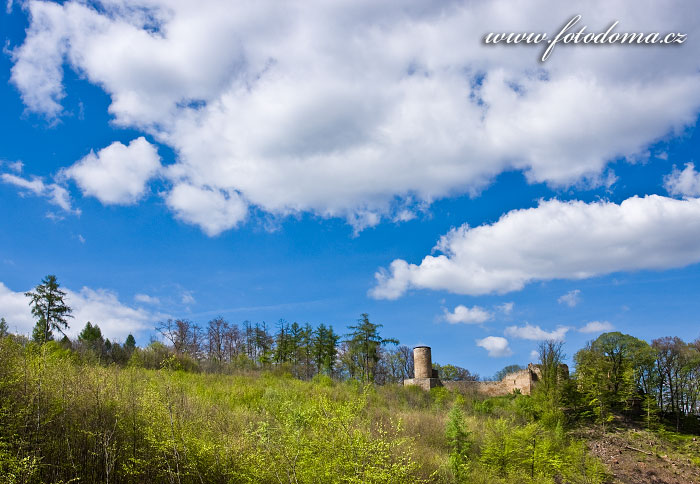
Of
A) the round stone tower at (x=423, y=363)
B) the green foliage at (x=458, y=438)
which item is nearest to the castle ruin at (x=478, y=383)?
the round stone tower at (x=423, y=363)

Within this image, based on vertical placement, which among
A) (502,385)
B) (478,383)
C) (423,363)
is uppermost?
(423,363)

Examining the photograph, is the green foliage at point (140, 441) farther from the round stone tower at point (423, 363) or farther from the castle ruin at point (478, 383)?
the round stone tower at point (423, 363)

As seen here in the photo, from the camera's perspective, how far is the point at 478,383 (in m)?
50.1

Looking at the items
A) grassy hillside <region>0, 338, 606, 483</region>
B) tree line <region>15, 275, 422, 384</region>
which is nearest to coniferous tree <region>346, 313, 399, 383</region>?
tree line <region>15, 275, 422, 384</region>

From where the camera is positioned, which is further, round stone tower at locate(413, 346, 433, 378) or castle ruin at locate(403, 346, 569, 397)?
round stone tower at locate(413, 346, 433, 378)

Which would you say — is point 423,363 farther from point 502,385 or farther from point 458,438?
point 458,438

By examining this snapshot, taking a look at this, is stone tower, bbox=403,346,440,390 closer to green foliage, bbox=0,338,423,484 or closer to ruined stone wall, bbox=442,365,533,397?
ruined stone wall, bbox=442,365,533,397

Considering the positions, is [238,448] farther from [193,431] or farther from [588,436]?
[588,436]

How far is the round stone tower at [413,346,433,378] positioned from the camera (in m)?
49.5

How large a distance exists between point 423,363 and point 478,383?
598 cm

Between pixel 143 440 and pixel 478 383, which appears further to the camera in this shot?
pixel 478 383

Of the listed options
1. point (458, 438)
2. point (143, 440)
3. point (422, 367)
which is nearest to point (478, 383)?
point (422, 367)

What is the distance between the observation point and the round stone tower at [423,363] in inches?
1948

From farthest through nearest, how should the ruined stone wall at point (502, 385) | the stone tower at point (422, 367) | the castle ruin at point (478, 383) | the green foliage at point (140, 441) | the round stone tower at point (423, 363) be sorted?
the round stone tower at point (423, 363)
the stone tower at point (422, 367)
the ruined stone wall at point (502, 385)
the castle ruin at point (478, 383)
the green foliage at point (140, 441)
